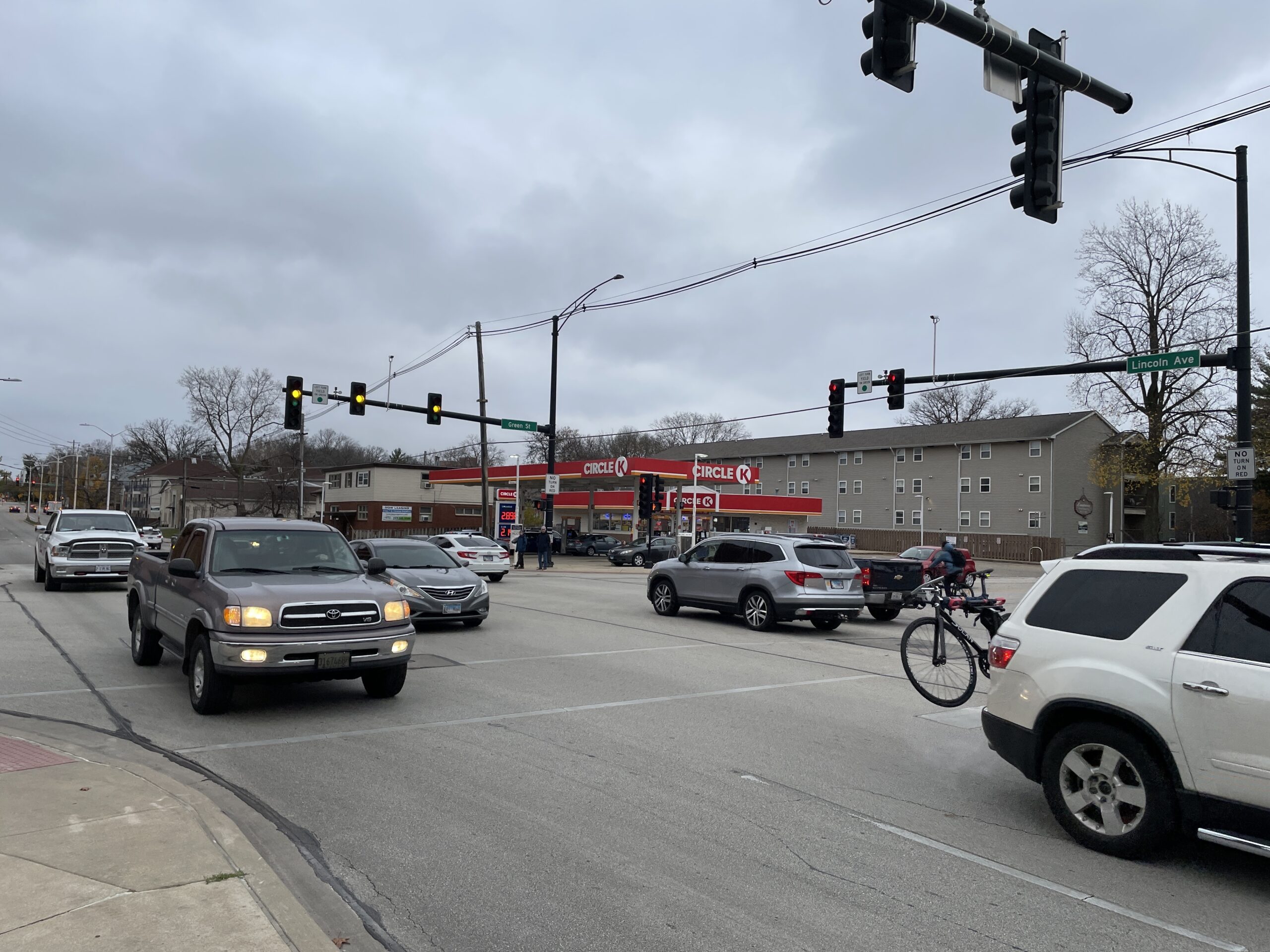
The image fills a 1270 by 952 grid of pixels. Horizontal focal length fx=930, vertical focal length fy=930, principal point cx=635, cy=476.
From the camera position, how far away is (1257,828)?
4.54m

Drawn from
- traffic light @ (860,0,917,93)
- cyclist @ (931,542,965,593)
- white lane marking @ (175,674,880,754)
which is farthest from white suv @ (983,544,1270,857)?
cyclist @ (931,542,965,593)

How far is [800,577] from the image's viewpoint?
52.3ft

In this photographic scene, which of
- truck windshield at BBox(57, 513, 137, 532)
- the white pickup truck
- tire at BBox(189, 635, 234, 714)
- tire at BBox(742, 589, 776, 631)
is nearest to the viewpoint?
tire at BBox(189, 635, 234, 714)

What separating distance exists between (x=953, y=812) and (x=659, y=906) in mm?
2511

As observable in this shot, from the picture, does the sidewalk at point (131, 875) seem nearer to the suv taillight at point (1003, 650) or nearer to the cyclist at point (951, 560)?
the suv taillight at point (1003, 650)

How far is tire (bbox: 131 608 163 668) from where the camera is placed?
1077cm

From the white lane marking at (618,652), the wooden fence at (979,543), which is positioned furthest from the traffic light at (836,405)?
the wooden fence at (979,543)

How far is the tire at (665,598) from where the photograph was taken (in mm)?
18078

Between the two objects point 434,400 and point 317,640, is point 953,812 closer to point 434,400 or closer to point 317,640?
point 317,640

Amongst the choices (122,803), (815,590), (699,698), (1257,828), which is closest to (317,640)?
(122,803)

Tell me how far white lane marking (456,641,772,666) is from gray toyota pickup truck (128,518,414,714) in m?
2.56

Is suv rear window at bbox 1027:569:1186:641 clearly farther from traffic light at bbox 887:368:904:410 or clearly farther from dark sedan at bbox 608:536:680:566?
dark sedan at bbox 608:536:680:566

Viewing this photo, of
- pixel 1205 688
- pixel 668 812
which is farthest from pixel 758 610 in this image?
pixel 1205 688

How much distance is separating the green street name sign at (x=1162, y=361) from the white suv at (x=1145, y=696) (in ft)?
50.6
